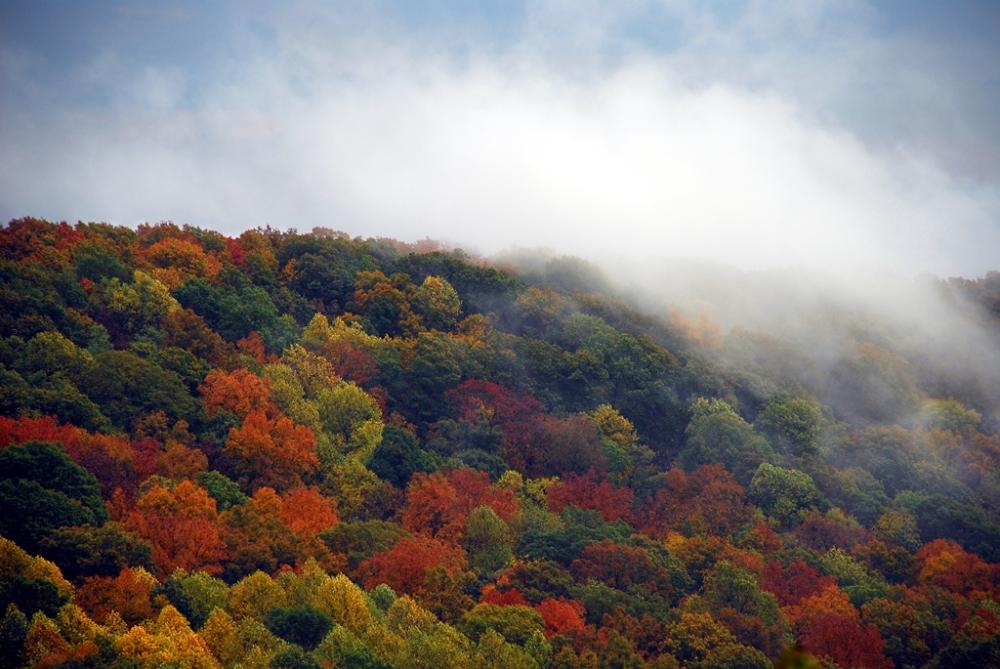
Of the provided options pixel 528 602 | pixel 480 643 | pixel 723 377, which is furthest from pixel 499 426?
pixel 480 643

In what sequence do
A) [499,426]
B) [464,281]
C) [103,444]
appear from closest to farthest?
[103,444]
[499,426]
[464,281]

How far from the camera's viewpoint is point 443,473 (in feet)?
270

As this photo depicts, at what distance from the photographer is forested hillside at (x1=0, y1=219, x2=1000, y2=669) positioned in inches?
2208

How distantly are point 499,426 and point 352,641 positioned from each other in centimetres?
3824

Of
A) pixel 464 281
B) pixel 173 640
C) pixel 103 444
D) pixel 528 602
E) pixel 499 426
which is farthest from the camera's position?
pixel 464 281

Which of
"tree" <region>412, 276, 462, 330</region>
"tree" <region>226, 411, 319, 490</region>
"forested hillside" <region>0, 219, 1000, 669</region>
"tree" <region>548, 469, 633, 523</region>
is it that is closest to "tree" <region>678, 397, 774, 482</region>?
"forested hillside" <region>0, 219, 1000, 669</region>

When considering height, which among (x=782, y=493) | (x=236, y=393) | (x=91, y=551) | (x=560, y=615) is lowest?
(x=560, y=615)

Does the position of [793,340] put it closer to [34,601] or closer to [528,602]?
[528,602]

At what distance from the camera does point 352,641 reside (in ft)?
171

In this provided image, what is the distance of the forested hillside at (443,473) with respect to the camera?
56.1 meters

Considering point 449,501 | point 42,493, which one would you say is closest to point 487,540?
point 449,501

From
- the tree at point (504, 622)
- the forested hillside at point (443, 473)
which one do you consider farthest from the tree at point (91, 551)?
the tree at point (504, 622)

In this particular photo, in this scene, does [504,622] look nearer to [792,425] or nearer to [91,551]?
[91,551]

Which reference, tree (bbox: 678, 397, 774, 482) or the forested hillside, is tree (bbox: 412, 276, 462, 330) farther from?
tree (bbox: 678, 397, 774, 482)
